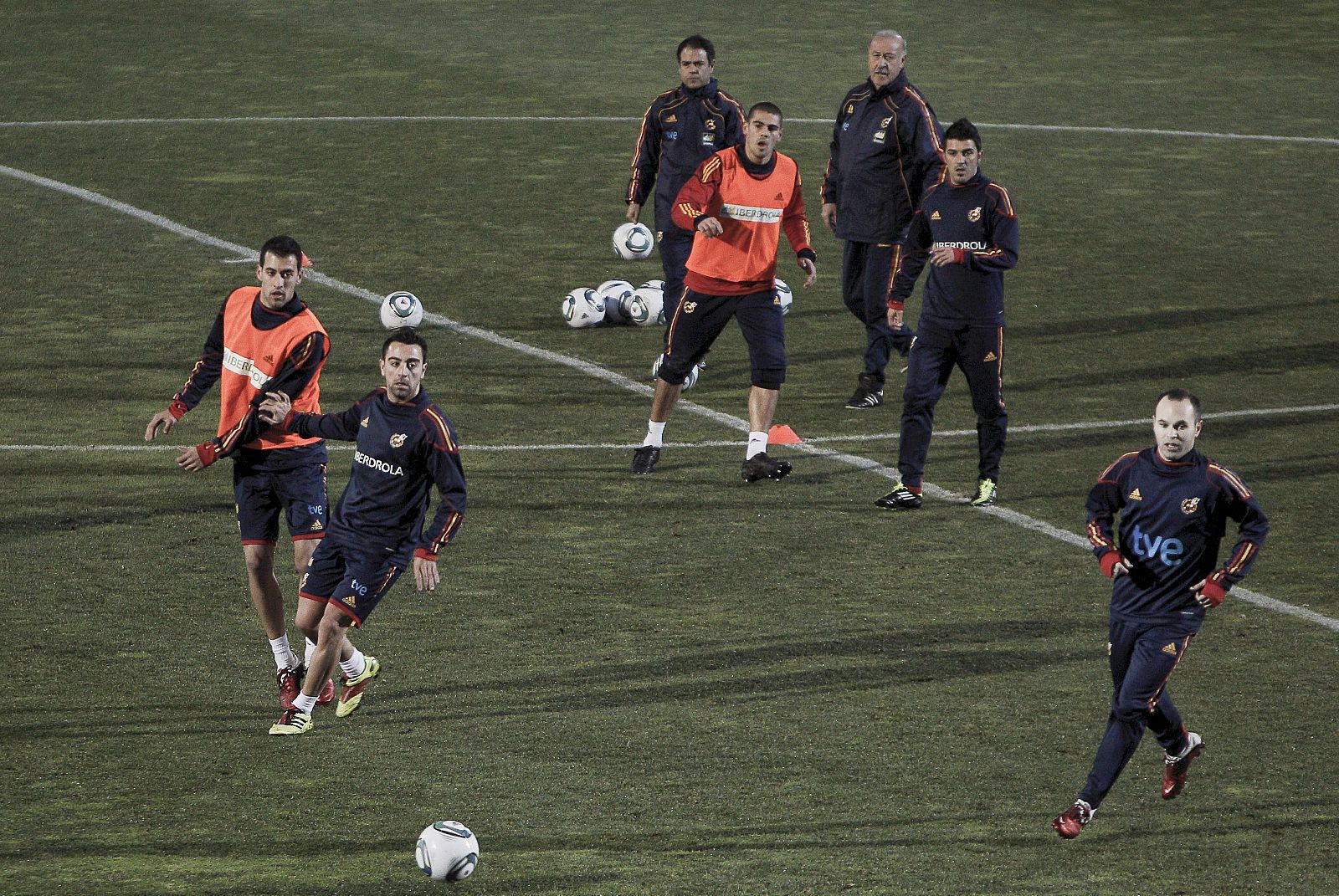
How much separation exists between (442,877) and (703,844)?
1.01 m

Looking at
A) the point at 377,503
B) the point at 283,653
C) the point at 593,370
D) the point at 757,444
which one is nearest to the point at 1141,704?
the point at 377,503

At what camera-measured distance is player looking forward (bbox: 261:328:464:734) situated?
8609mm

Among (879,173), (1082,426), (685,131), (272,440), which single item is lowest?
(1082,426)

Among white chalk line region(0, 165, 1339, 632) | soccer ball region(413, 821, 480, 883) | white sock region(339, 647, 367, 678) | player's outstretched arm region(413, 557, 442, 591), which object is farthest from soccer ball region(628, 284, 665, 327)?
soccer ball region(413, 821, 480, 883)

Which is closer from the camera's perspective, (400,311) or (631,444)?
(631,444)

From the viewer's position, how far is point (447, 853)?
7.30 m

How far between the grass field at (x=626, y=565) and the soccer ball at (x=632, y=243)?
351mm

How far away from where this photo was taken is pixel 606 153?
2383 cm

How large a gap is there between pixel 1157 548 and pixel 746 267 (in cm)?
516

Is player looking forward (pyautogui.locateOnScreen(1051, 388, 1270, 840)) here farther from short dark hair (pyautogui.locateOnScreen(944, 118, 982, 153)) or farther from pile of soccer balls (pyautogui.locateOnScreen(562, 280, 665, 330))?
pile of soccer balls (pyautogui.locateOnScreen(562, 280, 665, 330))

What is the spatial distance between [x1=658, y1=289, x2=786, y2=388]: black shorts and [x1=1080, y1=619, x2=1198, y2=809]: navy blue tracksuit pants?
4.90 m

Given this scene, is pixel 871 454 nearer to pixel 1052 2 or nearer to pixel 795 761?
pixel 795 761

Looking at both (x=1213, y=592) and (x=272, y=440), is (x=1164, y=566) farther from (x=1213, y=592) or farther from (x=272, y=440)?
(x=272, y=440)

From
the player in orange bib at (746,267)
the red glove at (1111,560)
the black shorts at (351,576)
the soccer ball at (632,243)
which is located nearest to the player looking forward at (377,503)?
the black shorts at (351,576)
